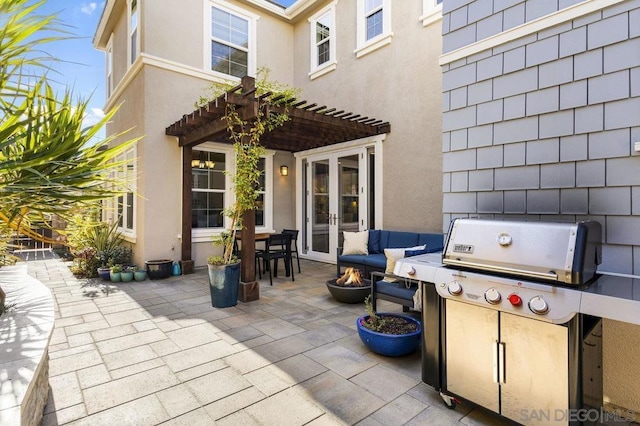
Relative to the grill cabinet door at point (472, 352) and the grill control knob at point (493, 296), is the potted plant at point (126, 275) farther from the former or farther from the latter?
the grill control knob at point (493, 296)

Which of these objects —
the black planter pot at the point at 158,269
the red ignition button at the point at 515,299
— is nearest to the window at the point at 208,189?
the black planter pot at the point at 158,269

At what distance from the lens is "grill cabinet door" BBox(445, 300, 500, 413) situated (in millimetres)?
1944

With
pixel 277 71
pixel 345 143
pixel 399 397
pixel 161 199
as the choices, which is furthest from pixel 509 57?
pixel 277 71

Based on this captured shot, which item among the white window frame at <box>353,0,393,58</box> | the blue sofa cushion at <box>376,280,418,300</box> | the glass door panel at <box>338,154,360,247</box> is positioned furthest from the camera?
the glass door panel at <box>338,154,360,247</box>

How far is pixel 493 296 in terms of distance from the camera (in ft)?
6.17

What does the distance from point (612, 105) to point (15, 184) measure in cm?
341

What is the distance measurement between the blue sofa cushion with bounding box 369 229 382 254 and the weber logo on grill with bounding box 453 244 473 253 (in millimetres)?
3628

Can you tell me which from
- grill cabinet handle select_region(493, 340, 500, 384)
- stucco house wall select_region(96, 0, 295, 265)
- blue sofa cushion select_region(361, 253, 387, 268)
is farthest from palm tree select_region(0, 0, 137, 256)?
stucco house wall select_region(96, 0, 295, 265)

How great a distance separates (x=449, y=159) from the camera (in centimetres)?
292

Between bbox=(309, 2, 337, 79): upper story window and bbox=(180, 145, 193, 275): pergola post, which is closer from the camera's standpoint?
bbox=(180, 145, 193, 275): pergola post

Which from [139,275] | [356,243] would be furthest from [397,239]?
[139,275]

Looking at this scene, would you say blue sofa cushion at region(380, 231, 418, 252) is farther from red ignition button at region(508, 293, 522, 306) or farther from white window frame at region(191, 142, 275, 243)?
red ignition button at region(508, 293, 522, 306)

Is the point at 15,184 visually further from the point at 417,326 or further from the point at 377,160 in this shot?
the point at 377,160

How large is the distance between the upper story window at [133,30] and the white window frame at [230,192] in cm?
237
